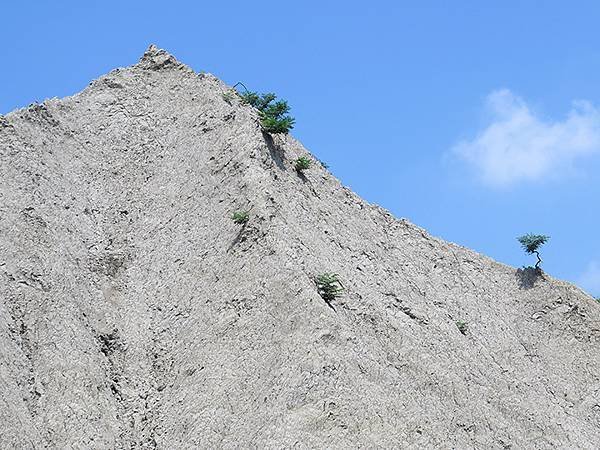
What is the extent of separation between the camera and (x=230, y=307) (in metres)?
28.3

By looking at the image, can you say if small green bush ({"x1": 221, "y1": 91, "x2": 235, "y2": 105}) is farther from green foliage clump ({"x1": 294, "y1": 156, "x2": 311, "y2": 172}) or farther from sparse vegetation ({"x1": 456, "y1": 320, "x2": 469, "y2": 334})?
sparse vegetation ({"x1": 456, "y1": 320, "x2": 469, "y2": 334})

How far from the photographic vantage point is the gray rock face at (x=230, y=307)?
25.1 metres

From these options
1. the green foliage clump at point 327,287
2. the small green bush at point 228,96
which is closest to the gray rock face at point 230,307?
the small green bush at point 228,96

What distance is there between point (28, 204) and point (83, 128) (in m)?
6.58

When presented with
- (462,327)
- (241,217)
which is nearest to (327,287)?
(241,217)

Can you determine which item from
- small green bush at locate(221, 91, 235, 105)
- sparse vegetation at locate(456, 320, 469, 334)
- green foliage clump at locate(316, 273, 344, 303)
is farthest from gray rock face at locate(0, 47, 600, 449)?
green foliage clump at locate(316, 273, 344, 303)

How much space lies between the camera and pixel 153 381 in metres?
27.3

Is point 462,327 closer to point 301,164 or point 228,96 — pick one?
point 301,164

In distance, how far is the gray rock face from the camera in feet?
82.2

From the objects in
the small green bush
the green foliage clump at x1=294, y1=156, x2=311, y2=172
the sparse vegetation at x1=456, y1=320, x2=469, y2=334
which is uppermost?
the small green bush

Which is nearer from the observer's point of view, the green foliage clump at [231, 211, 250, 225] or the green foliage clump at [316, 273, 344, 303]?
the green foliage clump at [316, 273, 344, 303]

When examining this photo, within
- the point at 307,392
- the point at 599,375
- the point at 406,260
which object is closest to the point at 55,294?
the point at 307,392

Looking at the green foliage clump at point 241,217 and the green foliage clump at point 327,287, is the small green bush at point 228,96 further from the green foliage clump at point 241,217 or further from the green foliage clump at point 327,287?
the green foliage clump at point 327,287

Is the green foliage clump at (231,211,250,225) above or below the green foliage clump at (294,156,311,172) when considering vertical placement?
below
